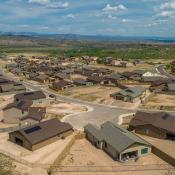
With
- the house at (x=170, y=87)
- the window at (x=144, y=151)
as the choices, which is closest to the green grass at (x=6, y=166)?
the window at (x=144, y=151)

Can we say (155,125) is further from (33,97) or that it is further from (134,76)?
(134,76)

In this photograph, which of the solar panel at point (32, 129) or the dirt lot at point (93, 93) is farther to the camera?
the dirt lot at point (93, 93)

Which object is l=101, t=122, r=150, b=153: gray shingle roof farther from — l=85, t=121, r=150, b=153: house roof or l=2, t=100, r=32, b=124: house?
l=2, t=100, r=32, b=124: house

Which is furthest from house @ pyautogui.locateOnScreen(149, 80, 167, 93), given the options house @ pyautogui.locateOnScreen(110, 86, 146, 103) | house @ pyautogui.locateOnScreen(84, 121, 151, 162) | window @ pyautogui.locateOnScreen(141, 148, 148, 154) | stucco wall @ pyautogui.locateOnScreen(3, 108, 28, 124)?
window @ pyautogui.locateOnScreen(141, 148, 148, 154)

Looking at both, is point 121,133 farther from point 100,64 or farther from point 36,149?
point 100,64

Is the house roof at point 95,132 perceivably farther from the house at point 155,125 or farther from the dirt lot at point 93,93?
the dirt lot at point 93,93

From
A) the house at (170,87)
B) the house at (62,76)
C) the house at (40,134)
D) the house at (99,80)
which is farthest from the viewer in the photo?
the house at (62,76)
